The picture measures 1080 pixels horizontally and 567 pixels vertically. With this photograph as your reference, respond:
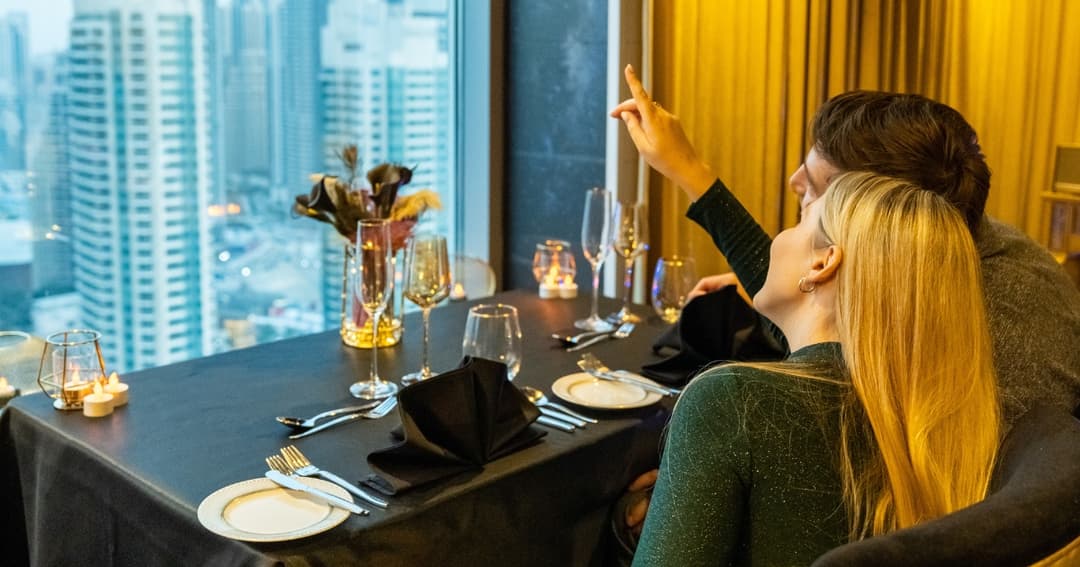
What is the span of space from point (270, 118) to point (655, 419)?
1.86 m

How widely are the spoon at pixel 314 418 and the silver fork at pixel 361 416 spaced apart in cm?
1

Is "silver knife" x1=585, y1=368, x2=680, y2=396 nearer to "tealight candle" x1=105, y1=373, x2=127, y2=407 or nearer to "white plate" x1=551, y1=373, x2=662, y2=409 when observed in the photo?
"white plate" x1=551, y1=373, x2=662, y2=409

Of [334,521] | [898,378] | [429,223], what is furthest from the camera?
[429,223]

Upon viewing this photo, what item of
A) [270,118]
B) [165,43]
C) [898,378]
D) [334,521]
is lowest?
[334,521]

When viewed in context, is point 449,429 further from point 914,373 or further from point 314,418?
point 914,373

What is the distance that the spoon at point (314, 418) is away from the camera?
1.56 meters

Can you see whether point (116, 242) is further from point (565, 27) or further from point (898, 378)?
point (898, 378)

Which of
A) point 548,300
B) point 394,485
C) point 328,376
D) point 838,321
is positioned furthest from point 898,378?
point 548,300

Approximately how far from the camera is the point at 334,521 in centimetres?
125

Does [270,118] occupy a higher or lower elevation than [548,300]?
higher

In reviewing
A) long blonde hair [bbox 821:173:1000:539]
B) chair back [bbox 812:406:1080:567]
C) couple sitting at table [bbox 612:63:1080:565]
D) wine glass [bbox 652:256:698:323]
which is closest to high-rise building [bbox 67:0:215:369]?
wine glass [bbox 652:256:698:323]

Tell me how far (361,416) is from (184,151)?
1.58 meters

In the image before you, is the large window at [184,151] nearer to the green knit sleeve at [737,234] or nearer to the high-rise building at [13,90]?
the high-rise building at [13,90]

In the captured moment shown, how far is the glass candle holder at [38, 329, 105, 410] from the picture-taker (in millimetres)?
1626
